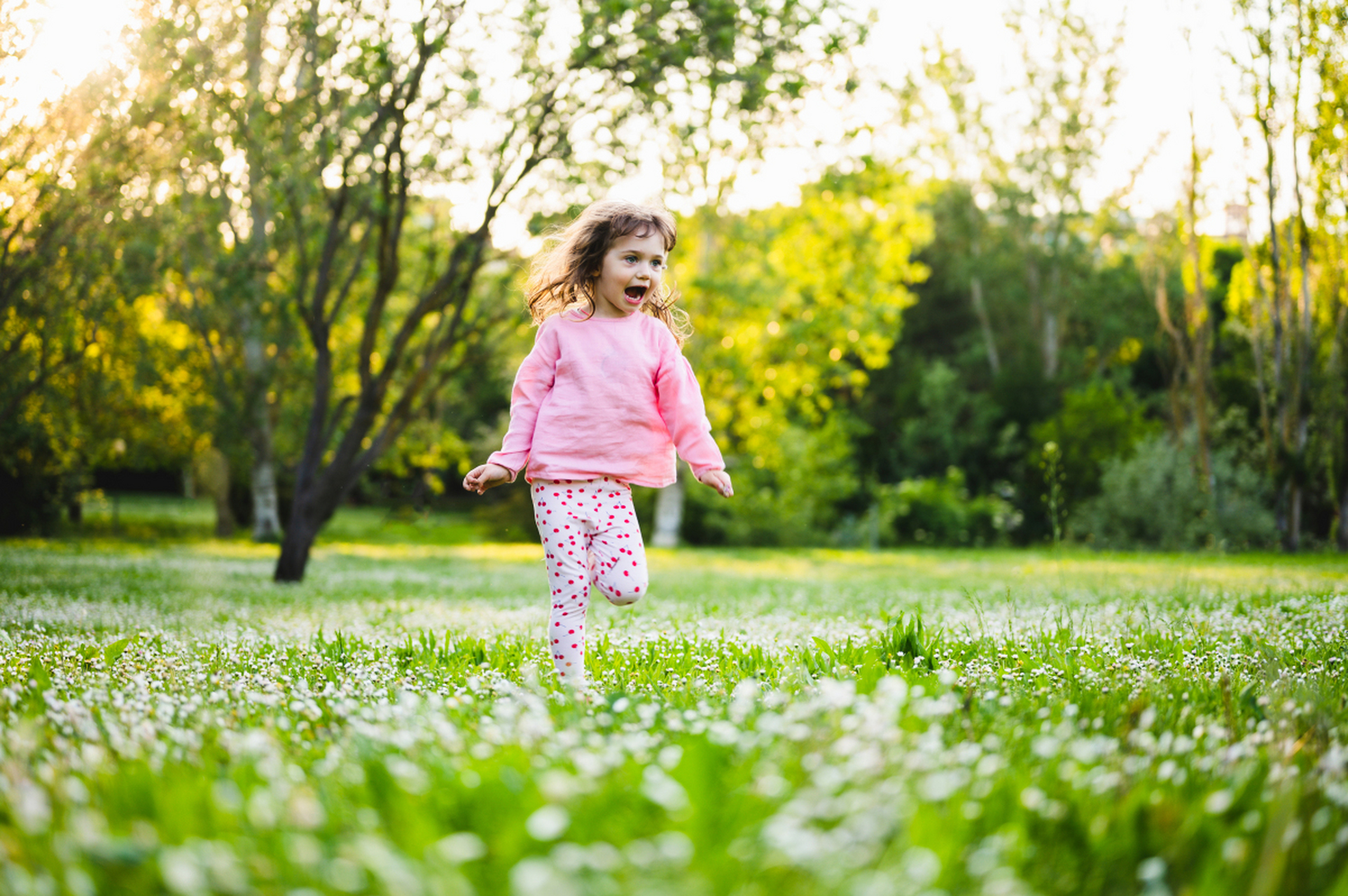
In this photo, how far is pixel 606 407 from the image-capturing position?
4.63 m

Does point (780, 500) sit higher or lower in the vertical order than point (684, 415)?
lower

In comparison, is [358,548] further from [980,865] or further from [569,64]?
[980,865]

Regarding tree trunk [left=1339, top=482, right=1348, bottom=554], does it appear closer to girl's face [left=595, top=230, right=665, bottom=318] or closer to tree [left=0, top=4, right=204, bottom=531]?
girl's face [left=595, top=230, right=665, bottom=318]

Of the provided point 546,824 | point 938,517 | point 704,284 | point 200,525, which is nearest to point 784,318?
point 704,284

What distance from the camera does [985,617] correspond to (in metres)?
7.16

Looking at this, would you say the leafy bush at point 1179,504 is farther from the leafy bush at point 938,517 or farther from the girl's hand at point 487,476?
the girl's hand at point 487,476

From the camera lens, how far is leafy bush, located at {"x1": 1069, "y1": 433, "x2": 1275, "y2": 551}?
67.1 feet

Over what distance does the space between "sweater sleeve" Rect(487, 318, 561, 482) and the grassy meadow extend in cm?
105

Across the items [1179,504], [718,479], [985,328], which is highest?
[985,328]

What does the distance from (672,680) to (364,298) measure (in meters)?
18.7

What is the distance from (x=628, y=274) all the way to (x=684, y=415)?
0.72 meters

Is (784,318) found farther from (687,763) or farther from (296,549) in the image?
(687,763)

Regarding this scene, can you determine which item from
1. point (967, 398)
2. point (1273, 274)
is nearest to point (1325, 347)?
point (1273, 274)

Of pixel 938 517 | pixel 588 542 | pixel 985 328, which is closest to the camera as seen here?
pixel 588 542
